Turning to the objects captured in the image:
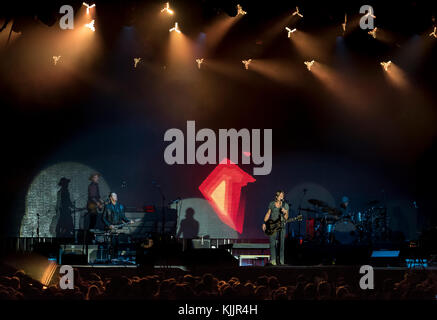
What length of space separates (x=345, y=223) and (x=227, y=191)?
129 inches

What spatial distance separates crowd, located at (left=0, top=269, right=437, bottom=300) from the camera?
16.4 feet

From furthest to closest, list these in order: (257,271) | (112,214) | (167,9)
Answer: (167,9), (112,214), (257,271)

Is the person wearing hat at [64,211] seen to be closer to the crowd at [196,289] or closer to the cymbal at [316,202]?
the crowd at [196,289]

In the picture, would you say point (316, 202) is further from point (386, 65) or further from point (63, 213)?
point (63, 213)

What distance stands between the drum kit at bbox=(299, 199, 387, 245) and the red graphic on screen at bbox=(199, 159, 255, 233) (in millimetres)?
1717

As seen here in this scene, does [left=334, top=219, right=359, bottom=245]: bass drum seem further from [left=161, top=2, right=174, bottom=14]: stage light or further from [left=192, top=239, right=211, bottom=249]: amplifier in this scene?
[left=161, top=2, right=174, bottom=14]: stage light

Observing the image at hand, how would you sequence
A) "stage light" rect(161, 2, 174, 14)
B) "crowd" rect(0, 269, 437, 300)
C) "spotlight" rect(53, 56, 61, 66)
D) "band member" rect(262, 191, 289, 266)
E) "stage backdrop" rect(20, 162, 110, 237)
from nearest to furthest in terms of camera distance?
"crowd" rect(0, 269, 437, 300)
"band member" rect(262, 191, 289, 266)
"stage light" rect(161, 2, 174, 14)
"spotlight" rect(53, 56, 61, 66)
"stage backdrop" rect(20, 162, 110, 237)

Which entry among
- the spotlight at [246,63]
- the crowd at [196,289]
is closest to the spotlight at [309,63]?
the spotlight at [246,63]

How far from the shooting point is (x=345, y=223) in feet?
42.3

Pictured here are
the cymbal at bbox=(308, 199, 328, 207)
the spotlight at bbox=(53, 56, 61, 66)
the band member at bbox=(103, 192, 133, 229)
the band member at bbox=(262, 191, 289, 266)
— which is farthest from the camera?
the spotlight at bbox=(53, 56, 61, 66)

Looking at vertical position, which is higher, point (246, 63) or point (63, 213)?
point (246, 63)

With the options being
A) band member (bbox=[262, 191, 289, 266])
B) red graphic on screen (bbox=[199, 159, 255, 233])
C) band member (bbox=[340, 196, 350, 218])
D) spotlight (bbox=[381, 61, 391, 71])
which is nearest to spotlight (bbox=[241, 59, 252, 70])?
red graphic on screen (bbox=[199, 159, 255, 233])

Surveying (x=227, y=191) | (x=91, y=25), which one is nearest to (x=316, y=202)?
(x=227, y=191)

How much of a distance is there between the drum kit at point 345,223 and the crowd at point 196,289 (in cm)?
435
